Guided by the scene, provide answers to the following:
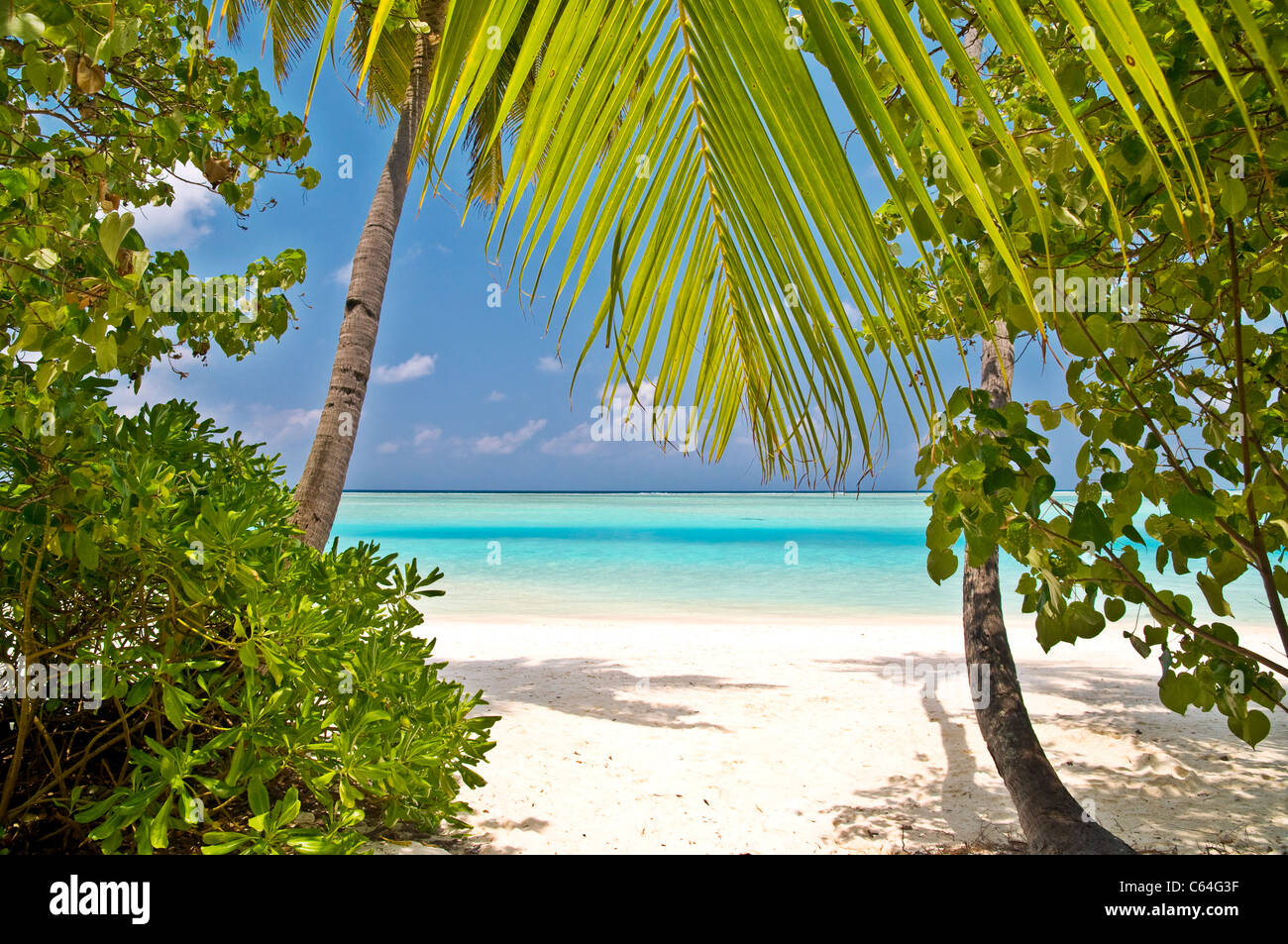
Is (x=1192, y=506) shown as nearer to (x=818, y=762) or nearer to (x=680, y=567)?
(x=818, y=762)

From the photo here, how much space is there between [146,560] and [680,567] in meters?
21.1

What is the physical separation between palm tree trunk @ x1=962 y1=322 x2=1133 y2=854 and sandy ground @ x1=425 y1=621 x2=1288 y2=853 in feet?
1.34

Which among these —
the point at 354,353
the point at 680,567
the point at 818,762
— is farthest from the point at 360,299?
the point at 680,567

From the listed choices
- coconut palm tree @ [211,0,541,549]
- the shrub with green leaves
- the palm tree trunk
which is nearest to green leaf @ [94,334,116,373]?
the shrub with green leaves

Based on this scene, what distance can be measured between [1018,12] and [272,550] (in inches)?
90.6

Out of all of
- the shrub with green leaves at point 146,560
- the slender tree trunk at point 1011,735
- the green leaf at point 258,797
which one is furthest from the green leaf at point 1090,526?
the green leaf at point 258,797

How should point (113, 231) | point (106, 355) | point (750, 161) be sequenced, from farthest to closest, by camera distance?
point (106, 355), point (113, 231), point (750, 161)

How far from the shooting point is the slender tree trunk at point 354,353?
400 cm

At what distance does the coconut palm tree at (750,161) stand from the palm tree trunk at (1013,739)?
2.41m

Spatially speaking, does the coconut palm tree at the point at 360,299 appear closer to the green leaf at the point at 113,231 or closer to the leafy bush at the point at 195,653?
the leafy bush at the point at 195,653

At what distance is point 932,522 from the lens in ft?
5.82

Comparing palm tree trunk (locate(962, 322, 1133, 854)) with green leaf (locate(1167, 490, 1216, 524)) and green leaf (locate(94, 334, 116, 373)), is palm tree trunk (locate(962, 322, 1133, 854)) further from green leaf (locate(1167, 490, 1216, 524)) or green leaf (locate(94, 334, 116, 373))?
green leaf (locate(94, 334, 116, 373))

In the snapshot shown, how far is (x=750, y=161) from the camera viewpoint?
29.5 inches
